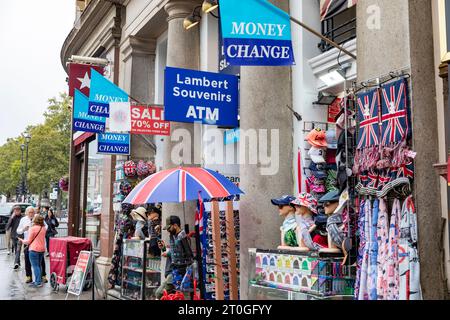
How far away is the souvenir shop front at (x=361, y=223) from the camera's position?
16.9ft

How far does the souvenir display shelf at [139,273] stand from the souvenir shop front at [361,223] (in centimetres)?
375

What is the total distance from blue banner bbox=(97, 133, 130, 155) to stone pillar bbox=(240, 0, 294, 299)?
579 centimetres

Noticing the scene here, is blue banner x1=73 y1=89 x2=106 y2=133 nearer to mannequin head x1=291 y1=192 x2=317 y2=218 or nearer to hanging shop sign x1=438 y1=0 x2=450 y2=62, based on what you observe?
mannequin head x1=291 y1=192 x2=317 y2=218

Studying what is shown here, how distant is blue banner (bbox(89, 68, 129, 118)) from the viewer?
11898 mm

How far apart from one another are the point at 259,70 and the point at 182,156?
133 inches

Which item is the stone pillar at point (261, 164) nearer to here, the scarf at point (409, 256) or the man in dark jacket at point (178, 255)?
the man in dark jacket at point (178, 255)

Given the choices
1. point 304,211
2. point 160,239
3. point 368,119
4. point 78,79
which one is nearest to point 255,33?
point 368,119

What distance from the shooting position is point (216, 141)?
1141 cm

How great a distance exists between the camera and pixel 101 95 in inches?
473

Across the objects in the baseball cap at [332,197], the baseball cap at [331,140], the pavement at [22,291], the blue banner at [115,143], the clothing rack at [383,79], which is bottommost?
the pavement at [22,291]

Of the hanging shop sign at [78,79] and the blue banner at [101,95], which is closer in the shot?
the blue banner at [101,95]

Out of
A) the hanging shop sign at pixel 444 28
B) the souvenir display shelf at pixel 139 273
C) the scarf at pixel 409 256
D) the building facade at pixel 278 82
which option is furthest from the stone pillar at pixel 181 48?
the hanging shop sign at pixel 444 28

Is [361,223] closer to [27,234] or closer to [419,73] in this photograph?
[419,73]

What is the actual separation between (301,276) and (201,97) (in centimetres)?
395
